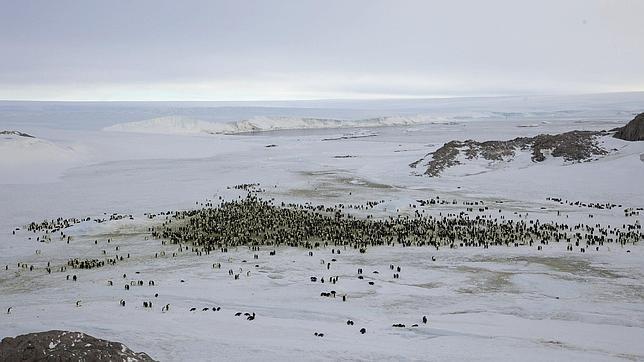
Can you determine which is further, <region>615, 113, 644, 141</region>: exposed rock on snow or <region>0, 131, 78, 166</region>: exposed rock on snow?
<region>0, 131, 78, 166</region>: exposed rock on snow

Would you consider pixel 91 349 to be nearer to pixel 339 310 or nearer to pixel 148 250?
pixel 339 310

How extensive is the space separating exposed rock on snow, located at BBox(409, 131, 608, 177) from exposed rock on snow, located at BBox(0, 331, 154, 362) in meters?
35.0

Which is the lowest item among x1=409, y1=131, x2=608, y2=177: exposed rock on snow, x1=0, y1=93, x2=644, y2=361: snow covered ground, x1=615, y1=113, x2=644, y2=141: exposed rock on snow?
x1=0, y1=93, x2=644, y2=361: snow covered ground

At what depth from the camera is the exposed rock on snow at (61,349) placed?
6.94 meters

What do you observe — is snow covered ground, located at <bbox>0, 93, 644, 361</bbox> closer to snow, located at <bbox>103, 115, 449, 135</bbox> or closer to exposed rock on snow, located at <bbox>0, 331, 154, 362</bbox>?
exposed rock on snow, located at <bbox>0, 331, 154, 362</bbox>

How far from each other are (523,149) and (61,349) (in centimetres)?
4311

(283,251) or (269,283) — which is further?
(283,251)

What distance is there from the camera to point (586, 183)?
34.3m

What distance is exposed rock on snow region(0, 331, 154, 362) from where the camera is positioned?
694cm

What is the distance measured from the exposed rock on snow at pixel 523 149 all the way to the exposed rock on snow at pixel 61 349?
115 ft

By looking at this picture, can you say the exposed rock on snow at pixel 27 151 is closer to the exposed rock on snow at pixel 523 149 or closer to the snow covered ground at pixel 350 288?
the snow covered ground at pixel 350 288

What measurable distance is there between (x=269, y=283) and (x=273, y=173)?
1158 inches

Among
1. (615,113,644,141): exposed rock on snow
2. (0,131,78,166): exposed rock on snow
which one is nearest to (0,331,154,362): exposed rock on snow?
(615,113,644,141): exposed rock on snow

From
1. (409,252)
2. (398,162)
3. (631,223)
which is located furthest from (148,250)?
(398,162)
